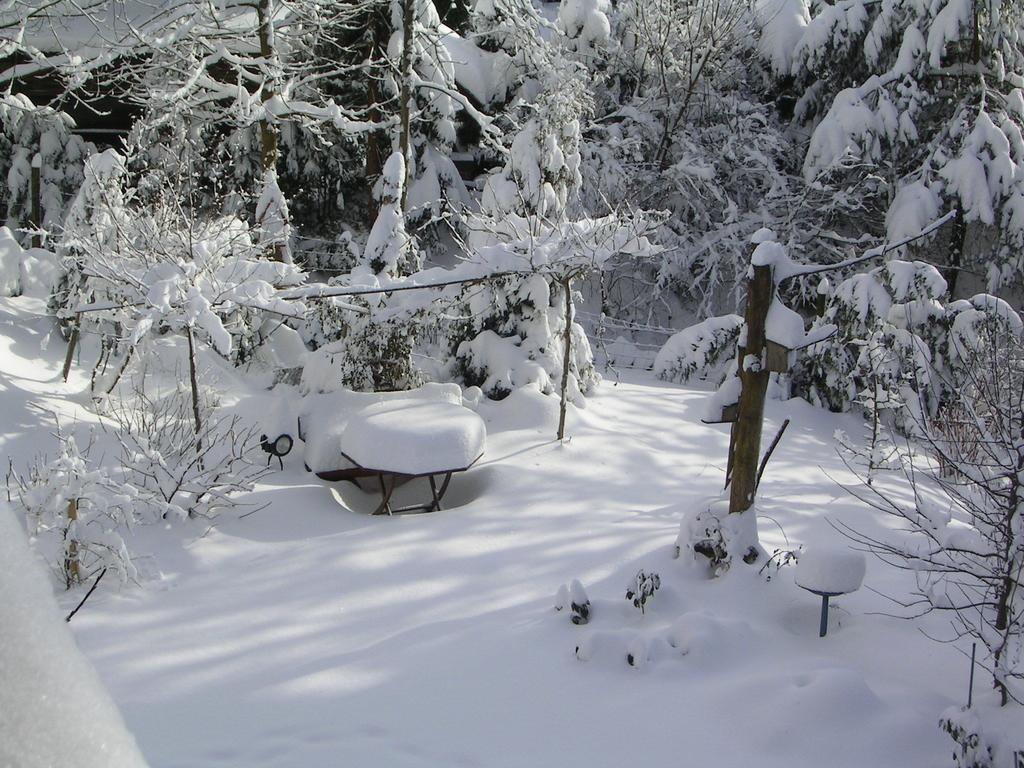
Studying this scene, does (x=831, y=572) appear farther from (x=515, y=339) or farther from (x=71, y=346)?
(x=71, y=346)

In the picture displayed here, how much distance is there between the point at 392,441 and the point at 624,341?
8.30m

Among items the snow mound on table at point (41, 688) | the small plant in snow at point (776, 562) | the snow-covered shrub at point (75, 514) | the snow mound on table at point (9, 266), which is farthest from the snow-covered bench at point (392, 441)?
the snow mound on table at point (41, 688)

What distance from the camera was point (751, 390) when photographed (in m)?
5.57

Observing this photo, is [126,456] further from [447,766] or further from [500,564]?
[447,766]

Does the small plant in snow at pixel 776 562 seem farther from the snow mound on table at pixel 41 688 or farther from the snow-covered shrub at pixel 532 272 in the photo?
the snow mound on table at pixel 41 688

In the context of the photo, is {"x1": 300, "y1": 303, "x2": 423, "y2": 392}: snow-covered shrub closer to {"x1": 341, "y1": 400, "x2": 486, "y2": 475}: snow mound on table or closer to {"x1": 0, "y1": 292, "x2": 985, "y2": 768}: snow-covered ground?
{"x1": 341, "y1": 400, "x2": 486, "y2": 475}: snow mound on table

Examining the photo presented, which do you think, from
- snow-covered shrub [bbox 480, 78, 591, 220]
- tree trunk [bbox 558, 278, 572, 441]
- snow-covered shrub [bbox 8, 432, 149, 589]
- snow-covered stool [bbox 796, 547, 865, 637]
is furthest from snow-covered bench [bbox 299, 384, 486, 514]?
snow-covered stool [bbox 796, 547, 865, 637]

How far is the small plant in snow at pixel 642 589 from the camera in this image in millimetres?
5195

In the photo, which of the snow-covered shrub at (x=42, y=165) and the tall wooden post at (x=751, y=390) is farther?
the snow-covered shrub at (x=42, y=165)

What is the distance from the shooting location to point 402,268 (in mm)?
9773

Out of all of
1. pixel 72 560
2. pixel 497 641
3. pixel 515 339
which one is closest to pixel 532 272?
pixel 515 339

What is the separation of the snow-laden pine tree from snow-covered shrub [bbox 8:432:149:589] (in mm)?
11522

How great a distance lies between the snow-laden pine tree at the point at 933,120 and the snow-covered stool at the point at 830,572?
949 cm

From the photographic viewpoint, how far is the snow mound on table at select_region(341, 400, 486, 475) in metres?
7.00
